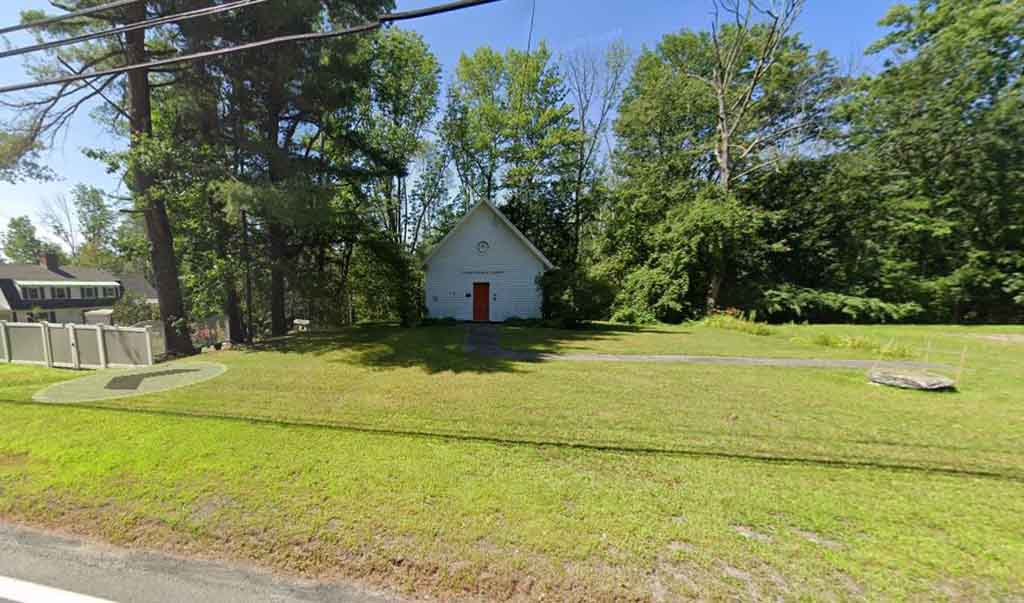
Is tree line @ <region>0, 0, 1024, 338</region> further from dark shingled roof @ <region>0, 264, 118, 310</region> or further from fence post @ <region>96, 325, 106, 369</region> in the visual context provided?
dark shingled roof @ <region>0, 264, 118, 310</region>

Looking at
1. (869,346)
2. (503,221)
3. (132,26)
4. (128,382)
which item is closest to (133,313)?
(128,382)

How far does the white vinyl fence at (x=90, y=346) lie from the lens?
8508mm

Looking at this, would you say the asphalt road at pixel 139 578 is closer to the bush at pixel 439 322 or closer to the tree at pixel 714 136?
the bush at pixel 439 322

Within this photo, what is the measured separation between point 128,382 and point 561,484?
8315 millimetres

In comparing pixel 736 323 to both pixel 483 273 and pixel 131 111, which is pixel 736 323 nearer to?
pixel 483 273

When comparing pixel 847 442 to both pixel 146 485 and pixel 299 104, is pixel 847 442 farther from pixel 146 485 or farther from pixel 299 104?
pixel 299 104

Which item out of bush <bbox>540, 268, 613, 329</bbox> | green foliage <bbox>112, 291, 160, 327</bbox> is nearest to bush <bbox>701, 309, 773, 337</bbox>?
bush <bbox>540, 268, 613, 329</bbox>

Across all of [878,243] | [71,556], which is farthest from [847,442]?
[878,243]

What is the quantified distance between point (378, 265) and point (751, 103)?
22.0 m

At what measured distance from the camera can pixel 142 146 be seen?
8.56 metres

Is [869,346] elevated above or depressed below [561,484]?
above

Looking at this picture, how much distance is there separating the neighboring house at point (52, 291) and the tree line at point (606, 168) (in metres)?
21.1

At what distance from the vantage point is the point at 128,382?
20.8ft

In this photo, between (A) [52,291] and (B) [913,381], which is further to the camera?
(A) [52,291]
